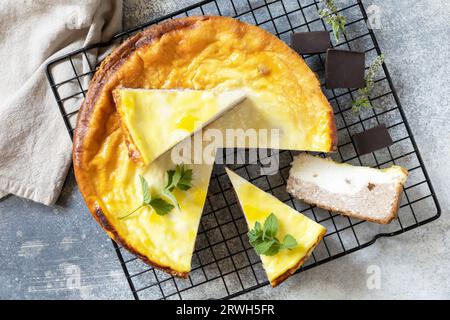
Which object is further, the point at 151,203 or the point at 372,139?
the point at 372,139

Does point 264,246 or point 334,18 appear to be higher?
point 334,18

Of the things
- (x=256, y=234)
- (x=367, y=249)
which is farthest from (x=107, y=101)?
(x=367, y=249)

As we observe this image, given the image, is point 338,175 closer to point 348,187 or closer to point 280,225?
point 348,187

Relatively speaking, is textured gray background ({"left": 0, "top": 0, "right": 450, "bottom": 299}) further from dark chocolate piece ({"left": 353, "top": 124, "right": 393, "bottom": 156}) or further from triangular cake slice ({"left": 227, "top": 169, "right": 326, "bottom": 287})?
triangular cake slice ({"left": 227, "top": 169, "right": 326, "bottom": 287})

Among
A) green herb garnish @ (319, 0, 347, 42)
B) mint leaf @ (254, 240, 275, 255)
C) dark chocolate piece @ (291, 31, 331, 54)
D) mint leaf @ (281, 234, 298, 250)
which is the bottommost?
mint leaf @ (281, 234, 298, 250)

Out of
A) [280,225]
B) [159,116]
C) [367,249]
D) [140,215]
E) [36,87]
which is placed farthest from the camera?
[367,249]

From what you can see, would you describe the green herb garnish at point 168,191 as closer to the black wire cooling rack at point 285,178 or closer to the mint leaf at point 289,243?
the black wire cooling rack at point 285,178

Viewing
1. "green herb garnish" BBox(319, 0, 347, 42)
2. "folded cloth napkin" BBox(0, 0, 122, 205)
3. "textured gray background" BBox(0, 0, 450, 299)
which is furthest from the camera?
"textured gray background" BBox(0, 0, 450, 299)

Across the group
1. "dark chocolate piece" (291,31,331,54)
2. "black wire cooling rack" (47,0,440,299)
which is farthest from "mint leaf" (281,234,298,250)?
"dark chocolate piece" (291,31,331,54)
